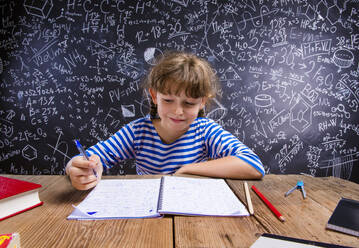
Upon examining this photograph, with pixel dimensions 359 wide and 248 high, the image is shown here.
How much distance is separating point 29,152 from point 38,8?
1.54 m

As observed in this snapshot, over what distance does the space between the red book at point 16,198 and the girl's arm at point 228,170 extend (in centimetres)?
50

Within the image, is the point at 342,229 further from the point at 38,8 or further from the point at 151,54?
the point at 38,8

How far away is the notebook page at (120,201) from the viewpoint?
523 mm

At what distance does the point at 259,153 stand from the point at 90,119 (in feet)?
6.30

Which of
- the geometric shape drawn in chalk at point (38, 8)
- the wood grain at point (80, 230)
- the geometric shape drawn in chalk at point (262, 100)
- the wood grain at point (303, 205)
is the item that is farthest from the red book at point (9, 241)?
the geometric shape drawn in chalk at point (38, 8)

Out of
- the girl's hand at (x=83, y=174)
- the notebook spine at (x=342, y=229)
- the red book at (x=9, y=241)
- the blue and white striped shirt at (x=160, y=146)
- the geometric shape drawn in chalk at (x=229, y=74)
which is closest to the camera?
the red book at (x=9, y=241)

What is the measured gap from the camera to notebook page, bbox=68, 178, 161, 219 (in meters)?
0.52

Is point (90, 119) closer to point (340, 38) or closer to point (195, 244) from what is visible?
point (195, 244)

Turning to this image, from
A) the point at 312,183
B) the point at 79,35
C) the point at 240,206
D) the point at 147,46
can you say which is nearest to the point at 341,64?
the point at 147,46

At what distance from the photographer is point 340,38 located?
8.39 feet

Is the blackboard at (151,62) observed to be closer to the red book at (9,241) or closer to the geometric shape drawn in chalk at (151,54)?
the geometric shape drawn in chalk at (151,54)

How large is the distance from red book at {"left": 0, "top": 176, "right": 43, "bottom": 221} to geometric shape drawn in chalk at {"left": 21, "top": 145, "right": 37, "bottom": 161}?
2152mm

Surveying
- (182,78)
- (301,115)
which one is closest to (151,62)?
(182,78)

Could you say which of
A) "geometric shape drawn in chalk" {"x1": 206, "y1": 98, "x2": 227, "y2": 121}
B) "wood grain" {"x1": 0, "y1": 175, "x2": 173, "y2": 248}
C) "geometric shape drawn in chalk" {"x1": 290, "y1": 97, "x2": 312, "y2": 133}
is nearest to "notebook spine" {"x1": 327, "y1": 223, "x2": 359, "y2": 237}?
"wood grain" {"x1": 0, "y1": 175, "x2": 173, "y2": 248}
